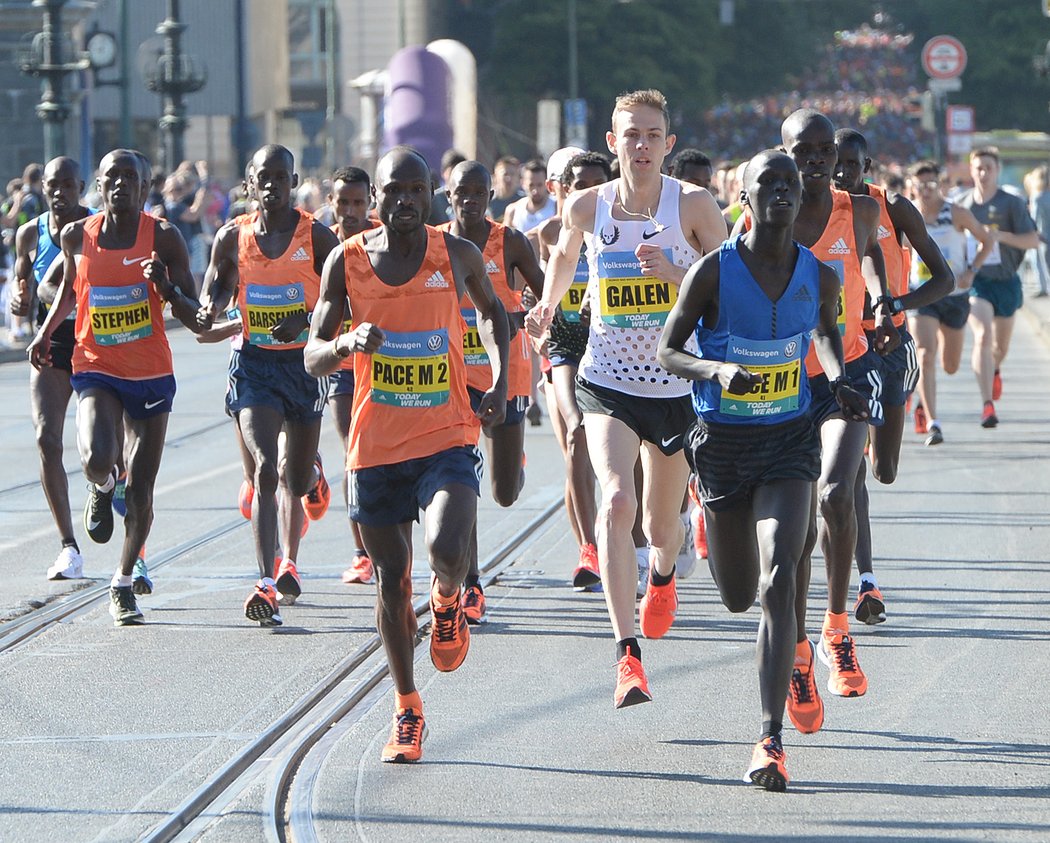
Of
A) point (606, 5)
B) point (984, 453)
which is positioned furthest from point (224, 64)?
point (984, 453)

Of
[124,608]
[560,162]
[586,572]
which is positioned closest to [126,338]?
[124,608]

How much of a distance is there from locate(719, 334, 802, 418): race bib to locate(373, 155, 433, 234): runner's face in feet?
3.39

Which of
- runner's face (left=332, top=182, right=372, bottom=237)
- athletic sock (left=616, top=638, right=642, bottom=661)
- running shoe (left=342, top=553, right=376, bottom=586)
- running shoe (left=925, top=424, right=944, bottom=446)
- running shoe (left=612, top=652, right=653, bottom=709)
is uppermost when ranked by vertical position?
runner's face (left=332, top=182, right=372, bottom=237)

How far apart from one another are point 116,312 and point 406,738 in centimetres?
316

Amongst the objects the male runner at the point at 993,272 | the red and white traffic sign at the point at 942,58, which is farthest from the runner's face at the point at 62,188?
the red and white traffic sign at the point at 942,58

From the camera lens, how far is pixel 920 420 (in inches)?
593

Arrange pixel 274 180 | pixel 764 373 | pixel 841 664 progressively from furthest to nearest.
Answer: pixel 274 180
pixel 841 664
pixel 764 373

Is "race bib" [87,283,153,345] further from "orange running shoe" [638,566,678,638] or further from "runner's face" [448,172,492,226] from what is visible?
"orange running shoe" [638,566,678,638]

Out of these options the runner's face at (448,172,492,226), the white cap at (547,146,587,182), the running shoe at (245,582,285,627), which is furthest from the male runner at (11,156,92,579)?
the white cap at (547,146,587,182)

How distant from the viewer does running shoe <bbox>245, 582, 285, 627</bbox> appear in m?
8.27

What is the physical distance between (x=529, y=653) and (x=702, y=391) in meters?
2.00

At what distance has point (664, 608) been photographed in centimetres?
748

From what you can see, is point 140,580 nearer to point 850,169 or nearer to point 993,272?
point 850,169

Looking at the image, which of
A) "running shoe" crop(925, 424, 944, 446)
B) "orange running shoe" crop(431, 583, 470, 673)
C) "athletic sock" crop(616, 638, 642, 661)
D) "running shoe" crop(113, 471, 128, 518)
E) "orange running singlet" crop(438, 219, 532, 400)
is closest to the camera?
"orange running shoe" crop(431, 583, 470, 673)
